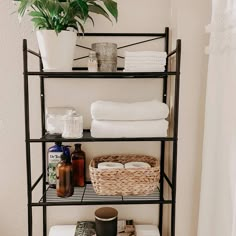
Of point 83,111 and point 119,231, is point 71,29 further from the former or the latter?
point 119,231

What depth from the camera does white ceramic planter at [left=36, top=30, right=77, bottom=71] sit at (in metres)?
1.12

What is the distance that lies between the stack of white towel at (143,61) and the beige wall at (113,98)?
0.17 m

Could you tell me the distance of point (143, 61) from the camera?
1159 mm

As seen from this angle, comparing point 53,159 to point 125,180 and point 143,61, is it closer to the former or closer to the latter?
point 125,180

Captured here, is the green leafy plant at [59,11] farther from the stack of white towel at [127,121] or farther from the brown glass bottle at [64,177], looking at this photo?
the brown glass bottle at [64,177]

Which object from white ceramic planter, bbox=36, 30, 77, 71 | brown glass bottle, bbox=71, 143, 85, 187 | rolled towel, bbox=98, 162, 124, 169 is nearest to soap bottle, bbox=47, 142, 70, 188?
brown glass bottle, bbox=71, 143, 85, 187

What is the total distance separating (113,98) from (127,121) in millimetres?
261

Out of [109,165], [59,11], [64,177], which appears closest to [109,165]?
[109,165]

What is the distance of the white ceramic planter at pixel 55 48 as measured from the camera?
1120 mm

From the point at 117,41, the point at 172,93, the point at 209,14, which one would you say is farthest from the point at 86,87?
the point at 209,14

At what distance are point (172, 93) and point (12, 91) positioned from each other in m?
0.80

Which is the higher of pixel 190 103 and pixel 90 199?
pixel 190 103

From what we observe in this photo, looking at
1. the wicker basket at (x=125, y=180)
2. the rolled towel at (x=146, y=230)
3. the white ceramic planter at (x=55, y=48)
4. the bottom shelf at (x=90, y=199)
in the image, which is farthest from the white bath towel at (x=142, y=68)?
the rolled towel at (x=146, y=230)

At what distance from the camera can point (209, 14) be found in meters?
1.25
